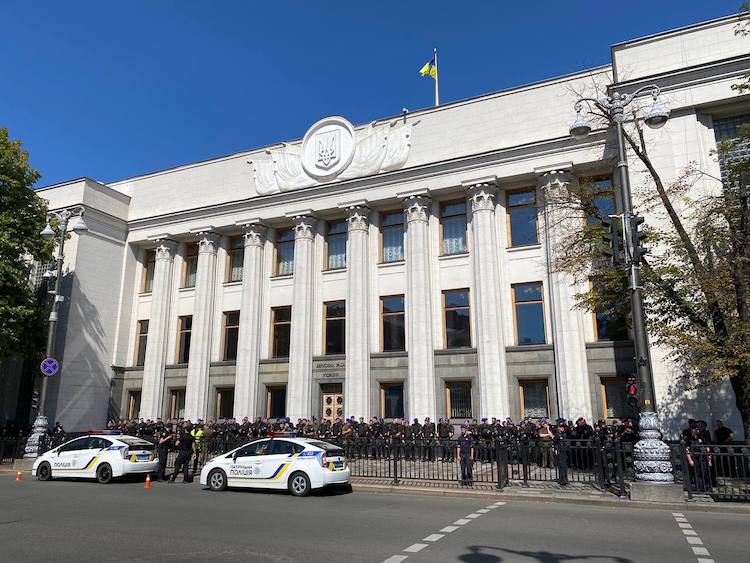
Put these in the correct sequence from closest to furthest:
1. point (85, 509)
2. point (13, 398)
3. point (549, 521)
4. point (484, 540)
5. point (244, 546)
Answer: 1. point (244, 546)
2. point (484, 540)
3. point (549, 521)
4. point (85, 509)
5. point (13, 398)

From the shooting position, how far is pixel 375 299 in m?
26.8

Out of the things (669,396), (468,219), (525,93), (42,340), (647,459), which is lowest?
(647,459)

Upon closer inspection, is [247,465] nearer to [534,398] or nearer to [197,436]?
[197,436]

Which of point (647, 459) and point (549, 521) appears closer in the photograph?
point (549, 521)

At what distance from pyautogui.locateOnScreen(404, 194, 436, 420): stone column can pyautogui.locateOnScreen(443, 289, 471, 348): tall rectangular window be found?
891 mm

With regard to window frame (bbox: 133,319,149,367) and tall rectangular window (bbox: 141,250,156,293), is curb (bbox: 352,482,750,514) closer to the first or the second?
window frame (bbox: 133,319,149,367)

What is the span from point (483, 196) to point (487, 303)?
4.87m

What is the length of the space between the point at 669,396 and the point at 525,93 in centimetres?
1406

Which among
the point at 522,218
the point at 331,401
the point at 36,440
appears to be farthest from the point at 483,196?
the point at 36,440

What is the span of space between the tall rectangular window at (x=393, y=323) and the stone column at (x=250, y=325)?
6.85 m

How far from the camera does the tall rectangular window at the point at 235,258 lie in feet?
→ 102

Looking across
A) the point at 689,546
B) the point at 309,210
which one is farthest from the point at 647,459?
the point at 309,210

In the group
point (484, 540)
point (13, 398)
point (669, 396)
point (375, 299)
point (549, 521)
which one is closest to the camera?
point (484, 540)

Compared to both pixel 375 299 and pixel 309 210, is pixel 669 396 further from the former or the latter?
pixel 309 210
